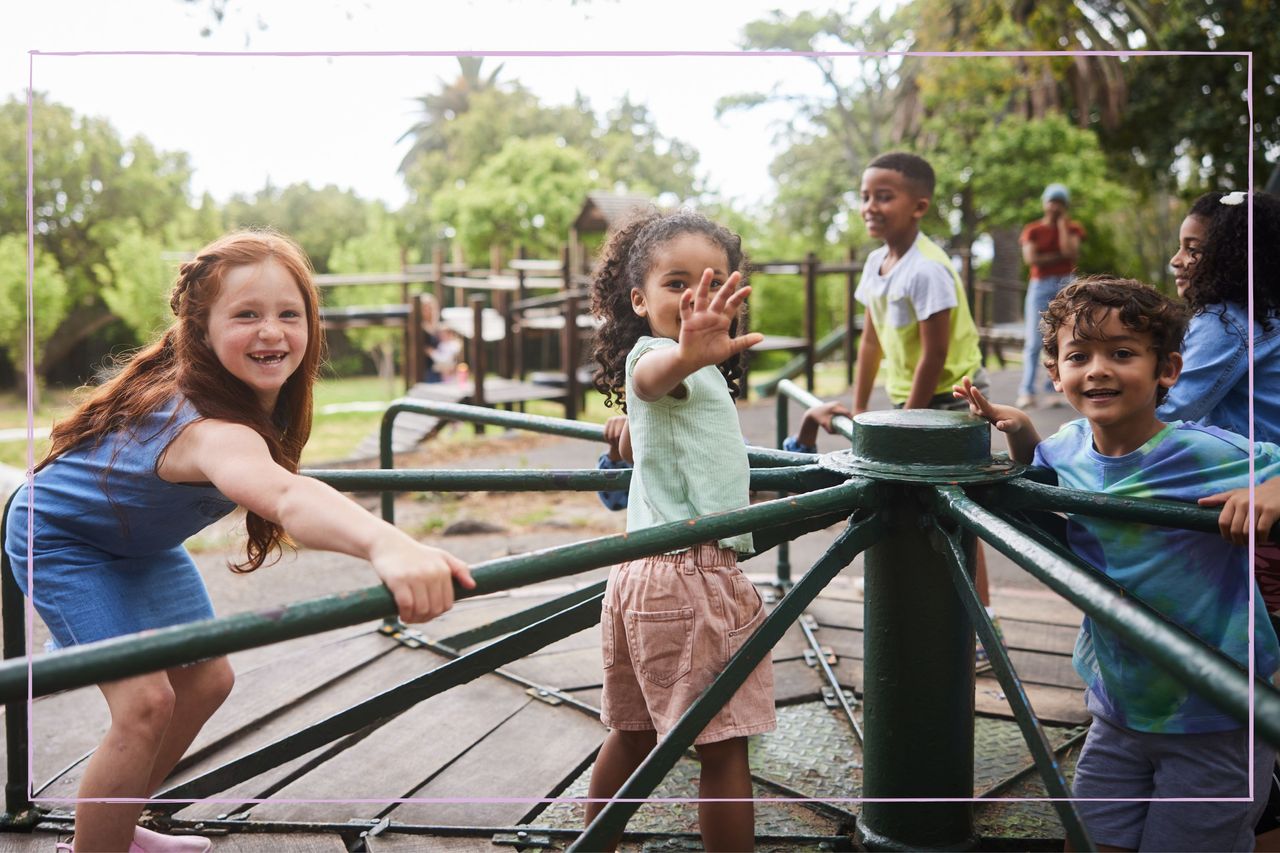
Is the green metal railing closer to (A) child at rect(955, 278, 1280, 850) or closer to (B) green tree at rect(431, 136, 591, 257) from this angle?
(A) child at rect(955, 278, 1280, 850)

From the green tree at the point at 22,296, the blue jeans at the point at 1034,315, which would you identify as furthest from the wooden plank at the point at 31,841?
the green tree at the point at 22,296

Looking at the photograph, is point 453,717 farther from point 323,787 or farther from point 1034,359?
point 1034,359

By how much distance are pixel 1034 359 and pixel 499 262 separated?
9.45 meters

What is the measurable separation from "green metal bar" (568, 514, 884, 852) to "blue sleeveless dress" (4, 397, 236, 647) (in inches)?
33.5

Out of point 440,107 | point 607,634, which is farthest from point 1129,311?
point 440,107

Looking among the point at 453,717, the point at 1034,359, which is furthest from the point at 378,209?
the point at 453,717

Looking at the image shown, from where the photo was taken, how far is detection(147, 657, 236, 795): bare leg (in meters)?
2.05

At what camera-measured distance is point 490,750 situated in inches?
102

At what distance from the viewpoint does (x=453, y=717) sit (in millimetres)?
2764

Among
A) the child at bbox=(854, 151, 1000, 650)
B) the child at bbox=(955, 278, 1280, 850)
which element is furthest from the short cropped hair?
the child at bbox=(955, 278, 1280, 850)

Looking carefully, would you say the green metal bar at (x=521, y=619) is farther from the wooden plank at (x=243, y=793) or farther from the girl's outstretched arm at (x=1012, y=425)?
the girl's outstretched arm at (x=1012, y=425)

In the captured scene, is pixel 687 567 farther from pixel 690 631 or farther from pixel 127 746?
pixel 127 746

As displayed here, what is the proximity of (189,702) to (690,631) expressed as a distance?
963mm

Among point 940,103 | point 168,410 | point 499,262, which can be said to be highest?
point 940,103
